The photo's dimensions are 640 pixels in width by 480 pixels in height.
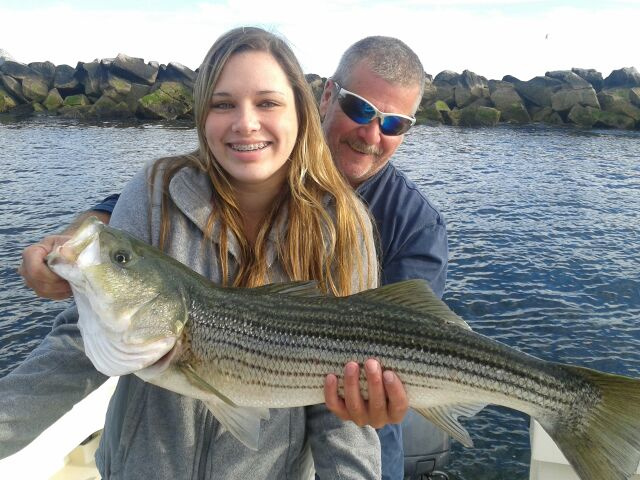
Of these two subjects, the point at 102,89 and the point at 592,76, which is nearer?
the point at 102,89

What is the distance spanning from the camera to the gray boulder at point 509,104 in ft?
163

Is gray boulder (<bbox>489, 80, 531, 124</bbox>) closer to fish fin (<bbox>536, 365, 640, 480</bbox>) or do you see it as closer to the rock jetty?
the rock jetty

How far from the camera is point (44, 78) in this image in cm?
5975

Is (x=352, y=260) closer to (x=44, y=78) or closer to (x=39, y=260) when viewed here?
(x=39, y=260)

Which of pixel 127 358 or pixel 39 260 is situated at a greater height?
pixel 39 260

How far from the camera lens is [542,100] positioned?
171ft

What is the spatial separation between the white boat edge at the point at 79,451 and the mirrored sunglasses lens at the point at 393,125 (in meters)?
2.79

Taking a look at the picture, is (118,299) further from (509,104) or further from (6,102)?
(6,102)

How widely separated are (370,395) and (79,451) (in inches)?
136

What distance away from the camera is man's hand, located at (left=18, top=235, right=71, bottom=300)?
9.63 ft

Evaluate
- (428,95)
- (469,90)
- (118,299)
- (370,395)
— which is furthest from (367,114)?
(469,90)

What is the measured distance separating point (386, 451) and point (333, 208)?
1847mm

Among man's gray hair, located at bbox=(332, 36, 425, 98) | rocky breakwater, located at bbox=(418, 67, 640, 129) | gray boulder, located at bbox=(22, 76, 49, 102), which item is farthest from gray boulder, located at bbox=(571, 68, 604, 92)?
man's gray hair, located at bbox=(332, 36, 425, 98)

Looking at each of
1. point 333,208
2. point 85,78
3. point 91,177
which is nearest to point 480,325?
point 333,208
